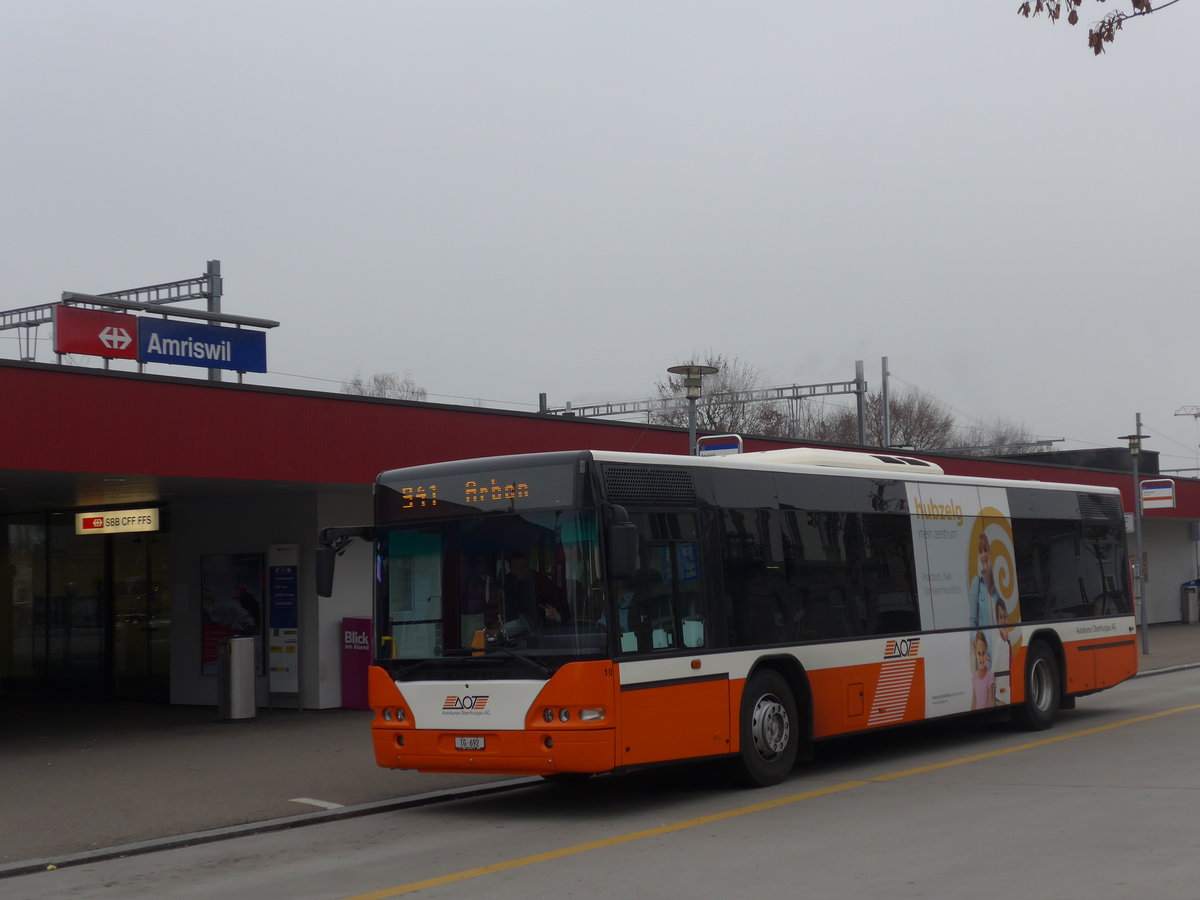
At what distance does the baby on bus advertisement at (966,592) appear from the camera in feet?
47.8

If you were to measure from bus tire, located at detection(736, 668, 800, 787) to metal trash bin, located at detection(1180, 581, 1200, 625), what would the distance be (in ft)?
111

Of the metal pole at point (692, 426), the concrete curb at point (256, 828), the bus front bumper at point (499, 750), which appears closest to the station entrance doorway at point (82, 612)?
the metal pole at point (692, 426)

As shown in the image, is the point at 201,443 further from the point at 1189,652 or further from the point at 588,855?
the point at 1189,652

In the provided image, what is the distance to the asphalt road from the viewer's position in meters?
8.01

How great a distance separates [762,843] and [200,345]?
1650 cm

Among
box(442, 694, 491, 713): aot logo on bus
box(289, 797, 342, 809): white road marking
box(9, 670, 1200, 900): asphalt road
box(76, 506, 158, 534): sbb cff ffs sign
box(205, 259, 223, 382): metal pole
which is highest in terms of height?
box(205, 259, 223, 382): metal pole

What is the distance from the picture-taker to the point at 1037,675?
16.3 metres

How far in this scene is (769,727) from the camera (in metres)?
12.1

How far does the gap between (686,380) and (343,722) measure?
6284 millimetres

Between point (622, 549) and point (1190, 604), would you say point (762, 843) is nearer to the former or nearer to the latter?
point (622, 549)

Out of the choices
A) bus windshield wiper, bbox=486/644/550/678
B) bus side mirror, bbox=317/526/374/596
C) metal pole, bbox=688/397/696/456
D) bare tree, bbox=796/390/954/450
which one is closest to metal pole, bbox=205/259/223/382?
metal pole, bbox=688/397/696/456

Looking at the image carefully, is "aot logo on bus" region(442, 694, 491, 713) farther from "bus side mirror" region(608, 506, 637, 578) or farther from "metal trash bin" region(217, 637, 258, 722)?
"metal trash bin" region(217, 637, 258, 722)

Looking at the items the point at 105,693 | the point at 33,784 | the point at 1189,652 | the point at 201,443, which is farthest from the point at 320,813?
the point at 1189,652

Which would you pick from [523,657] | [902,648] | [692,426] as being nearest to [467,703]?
[523,657]
